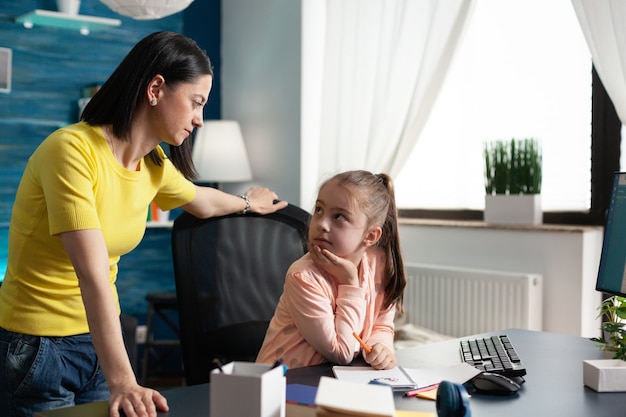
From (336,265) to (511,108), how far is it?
6.92 ft

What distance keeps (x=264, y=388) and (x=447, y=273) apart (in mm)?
2504

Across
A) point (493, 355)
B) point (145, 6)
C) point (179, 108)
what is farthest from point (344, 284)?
point (145, 6)

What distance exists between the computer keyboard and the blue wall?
295cm

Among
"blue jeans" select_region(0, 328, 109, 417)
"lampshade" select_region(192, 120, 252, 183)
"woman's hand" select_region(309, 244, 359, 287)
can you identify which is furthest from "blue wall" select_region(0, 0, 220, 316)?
"woman's hand" select_region(309, 244, 359, 287)

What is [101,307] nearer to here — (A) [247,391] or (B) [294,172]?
(A) [247,391]

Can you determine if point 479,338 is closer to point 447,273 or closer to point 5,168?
point 447,273

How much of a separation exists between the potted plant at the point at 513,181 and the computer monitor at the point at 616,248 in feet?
5.04

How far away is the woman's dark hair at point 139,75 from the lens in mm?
1546

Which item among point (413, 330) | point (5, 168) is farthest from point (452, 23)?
point (5, 168)

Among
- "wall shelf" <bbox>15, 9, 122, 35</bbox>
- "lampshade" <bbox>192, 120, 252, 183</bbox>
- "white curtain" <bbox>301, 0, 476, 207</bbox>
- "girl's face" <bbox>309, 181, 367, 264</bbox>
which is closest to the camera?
"girl's face" <bbox>309, 181, 367, 264</bbox>

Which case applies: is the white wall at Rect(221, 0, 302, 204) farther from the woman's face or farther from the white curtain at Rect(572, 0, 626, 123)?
the woman's face

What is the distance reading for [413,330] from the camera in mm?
3387

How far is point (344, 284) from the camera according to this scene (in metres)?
1.63

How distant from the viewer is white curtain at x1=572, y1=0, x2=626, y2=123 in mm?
2764
